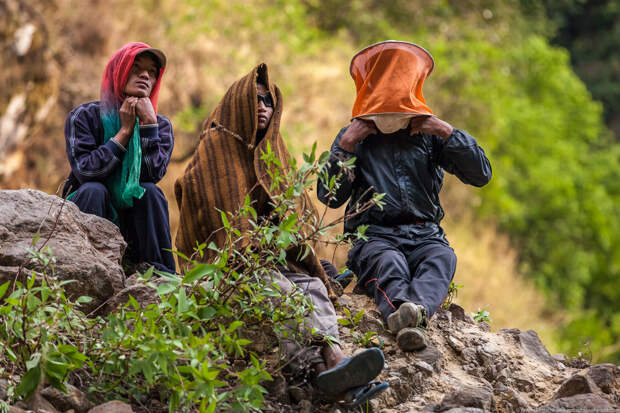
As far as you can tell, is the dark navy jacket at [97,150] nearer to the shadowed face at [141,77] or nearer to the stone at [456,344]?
the shadowed face at [141,77]

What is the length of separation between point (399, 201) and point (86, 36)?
24.2 ft

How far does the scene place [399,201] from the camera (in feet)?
12.7

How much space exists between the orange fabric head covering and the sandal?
5.17ft

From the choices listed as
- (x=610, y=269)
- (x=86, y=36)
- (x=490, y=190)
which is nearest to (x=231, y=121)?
(x=86, y=36)

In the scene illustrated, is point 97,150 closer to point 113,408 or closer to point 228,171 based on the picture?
point 228,171

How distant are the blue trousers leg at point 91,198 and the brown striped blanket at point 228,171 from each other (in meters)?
→ 0.39

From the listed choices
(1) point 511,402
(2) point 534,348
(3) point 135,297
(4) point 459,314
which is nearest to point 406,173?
(4) point 459,314

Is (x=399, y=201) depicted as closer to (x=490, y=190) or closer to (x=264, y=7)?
(x=264, y=7)

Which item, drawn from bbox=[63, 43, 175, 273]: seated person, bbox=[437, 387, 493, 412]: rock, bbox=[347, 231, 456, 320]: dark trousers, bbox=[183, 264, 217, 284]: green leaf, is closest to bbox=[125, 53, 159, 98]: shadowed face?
bbox=[63, 43, 175, 273]: seated person

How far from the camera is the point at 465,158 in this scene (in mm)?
3846

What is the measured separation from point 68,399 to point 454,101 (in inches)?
466

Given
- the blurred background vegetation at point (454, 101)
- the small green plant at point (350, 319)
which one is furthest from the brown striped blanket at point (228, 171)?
the blurred background vegetation at point (454, 101)

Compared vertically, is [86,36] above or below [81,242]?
above

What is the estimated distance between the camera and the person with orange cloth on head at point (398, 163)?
3.81m
